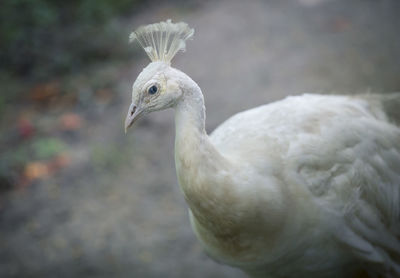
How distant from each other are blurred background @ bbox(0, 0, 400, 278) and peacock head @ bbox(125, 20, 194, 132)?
203 centimetres

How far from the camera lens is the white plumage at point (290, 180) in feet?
6.68

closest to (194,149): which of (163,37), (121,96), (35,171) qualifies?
(163,37)

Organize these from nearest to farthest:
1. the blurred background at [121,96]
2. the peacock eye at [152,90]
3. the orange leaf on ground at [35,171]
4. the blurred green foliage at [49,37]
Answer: the peacock eye at [152,90] < the blurred background at [121,96] < the orange leaf on ground at [35,171] < the blurred green foliage at [49,37]

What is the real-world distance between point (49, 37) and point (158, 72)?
525cm

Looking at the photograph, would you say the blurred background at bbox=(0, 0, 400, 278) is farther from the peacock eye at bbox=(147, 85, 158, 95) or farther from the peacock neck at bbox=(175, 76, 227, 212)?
the peacock eye at bbox=(147, 85, 158, 95)

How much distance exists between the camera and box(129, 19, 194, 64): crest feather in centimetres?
206

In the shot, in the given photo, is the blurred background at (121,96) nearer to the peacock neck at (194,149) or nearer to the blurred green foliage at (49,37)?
the blurred green foliage at (49,37)

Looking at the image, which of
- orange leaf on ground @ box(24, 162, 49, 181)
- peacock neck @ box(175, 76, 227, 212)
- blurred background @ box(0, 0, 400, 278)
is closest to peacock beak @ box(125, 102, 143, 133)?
peacock neck @ box(175, 76, 227, 212)

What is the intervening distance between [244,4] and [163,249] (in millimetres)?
4316

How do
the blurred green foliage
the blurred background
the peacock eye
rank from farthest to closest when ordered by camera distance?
the blurred green foliage < the blurred background < the peacock eye

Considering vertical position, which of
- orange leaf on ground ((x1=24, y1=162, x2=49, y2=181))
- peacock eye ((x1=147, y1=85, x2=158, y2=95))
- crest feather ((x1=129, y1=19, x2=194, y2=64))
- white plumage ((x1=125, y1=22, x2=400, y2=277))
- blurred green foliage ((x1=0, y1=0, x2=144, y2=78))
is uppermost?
blurred green foliage ((x1=0, y1=0, x2=144, y2=78))

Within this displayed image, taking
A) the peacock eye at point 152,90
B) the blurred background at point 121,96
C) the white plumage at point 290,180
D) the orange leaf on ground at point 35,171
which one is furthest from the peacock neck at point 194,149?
the orange leaf on ground at point 35,171

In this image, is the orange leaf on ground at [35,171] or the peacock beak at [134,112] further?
the orange leaf on ground at [35,171]

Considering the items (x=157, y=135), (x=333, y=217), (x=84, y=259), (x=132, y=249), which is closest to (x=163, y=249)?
(x=132, y=249)
